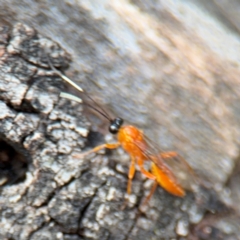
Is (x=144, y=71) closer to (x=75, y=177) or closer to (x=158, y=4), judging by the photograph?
(x=158, y=4)

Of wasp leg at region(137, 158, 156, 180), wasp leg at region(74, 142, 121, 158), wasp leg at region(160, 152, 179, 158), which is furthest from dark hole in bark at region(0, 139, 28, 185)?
wasp leg at region(160, 152, 179, 158)

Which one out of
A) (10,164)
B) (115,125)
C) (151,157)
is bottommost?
(10,164)

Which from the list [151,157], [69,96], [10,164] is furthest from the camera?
[151,157]

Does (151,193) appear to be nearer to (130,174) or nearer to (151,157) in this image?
(130,174)

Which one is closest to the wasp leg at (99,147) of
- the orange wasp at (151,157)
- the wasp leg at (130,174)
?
the orange wasp at (151,157)

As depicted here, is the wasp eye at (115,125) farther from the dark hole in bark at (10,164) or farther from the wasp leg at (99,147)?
the dark hole in bark at (10,164)

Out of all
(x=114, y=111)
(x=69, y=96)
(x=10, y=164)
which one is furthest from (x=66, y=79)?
(x=10, y=164)
